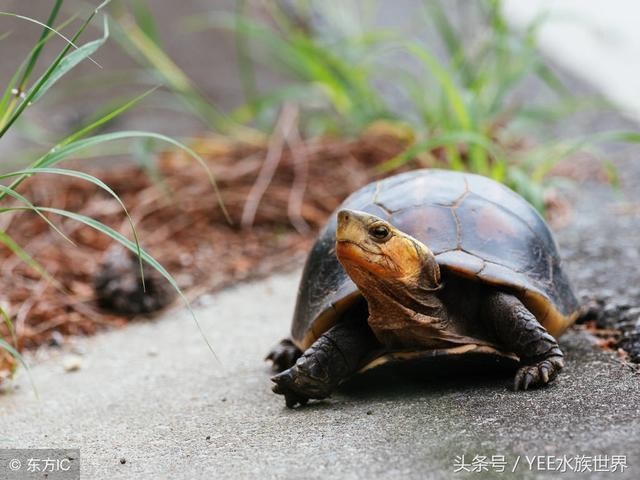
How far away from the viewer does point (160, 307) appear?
10.0 ft

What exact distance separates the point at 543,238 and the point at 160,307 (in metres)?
1.55

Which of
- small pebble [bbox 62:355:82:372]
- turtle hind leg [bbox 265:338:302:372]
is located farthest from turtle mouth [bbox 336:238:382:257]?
small pebble [bbox 62:355:82:372]

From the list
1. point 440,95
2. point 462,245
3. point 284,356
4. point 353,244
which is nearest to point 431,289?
point 462,245

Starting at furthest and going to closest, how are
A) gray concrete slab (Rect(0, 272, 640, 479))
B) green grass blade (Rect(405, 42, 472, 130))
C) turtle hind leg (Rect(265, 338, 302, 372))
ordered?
green grass blade (Rect(405, 42, 472, 130)) < turtle hind leg (Rect(265, 338, 302, 372)) < gray concrete slab (Rect(0, 272, 640, 479))

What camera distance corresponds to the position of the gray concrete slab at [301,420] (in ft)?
4.65

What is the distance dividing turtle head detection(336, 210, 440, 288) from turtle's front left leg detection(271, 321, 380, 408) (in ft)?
0.59

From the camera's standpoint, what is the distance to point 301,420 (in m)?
1.73

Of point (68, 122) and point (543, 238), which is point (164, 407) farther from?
point (68, 122)

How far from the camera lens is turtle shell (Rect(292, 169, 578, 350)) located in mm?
1840

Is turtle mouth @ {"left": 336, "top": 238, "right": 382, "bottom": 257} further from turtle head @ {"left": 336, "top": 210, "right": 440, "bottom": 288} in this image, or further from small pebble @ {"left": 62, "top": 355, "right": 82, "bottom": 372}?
small pebble @ {"left": 62, "top": 355, "right": 82, "bottom": 372}

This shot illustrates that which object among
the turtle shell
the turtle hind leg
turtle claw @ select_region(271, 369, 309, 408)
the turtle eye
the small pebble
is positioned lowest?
the small pebble

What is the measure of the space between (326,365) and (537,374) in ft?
1.47

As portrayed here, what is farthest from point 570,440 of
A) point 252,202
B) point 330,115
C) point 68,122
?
point 68,122

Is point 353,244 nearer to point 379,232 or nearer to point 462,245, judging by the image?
point 379,232
